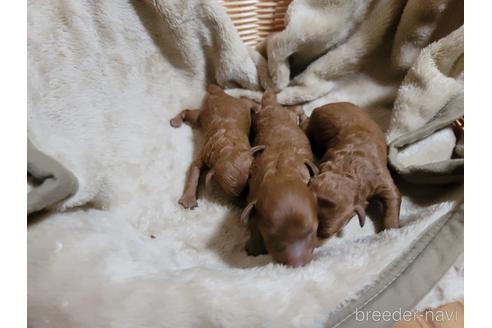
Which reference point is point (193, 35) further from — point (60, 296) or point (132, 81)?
point (60, 296)

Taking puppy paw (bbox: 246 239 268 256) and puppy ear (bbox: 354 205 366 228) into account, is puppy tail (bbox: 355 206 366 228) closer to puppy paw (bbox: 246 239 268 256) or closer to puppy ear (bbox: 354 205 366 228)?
puppy ear (bbox: 354 205 366 228)

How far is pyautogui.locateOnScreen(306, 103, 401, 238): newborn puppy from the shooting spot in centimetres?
158

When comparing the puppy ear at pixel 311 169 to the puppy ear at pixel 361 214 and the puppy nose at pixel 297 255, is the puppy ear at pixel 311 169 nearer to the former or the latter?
the puppy ear at pixel 361 214

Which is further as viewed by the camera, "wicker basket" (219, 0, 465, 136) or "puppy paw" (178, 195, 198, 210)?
"wicker basket" (219, 0, 465, 136)

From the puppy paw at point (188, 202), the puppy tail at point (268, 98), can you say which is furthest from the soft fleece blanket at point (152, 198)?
the puppy tail at point (268, 98)

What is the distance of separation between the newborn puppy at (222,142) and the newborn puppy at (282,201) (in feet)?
0.27

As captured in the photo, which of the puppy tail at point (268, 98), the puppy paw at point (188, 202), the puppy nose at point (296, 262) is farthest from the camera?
the puppy tail at point (268, 98)

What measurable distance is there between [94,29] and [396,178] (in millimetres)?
1362

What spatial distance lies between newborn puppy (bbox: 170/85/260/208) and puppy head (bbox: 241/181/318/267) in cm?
31

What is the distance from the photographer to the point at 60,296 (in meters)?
1.21

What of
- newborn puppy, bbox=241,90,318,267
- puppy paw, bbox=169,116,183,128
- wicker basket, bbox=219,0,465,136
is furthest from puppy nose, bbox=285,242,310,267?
wicker basket, bbox=219,0,465,136

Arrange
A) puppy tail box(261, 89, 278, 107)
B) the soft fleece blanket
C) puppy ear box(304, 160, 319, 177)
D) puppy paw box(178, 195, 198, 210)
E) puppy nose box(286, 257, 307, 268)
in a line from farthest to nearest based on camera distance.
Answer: puppy tail box(261, 89, 278, 107) < puppy paw box(178, 195, 198, 210) < puppy ear box(304, 160, 319, 177) < puppy nose box(286, 257, 307, 268) < the soft fleece blanket

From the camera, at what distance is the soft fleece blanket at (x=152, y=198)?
122cm

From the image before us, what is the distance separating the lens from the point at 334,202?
1.55m
